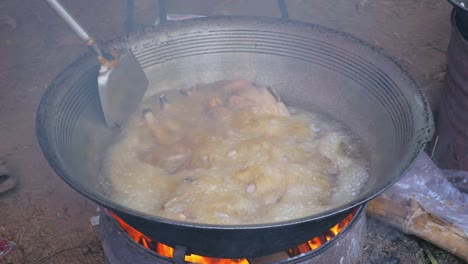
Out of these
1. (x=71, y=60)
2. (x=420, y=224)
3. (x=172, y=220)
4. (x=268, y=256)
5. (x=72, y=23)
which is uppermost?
(x=71, y=60)

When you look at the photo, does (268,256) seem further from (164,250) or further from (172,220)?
(172,220)

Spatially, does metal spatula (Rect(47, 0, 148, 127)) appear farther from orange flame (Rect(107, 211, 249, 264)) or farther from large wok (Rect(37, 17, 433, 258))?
orange flame (Rect(107, 211, 249, 264))

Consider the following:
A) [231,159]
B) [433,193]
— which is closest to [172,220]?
[231,159]

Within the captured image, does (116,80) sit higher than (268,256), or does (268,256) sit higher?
(116,80)

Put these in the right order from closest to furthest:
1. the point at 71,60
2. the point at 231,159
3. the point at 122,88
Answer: the point at 231,159 → the point at 122,88 → the point at 71,60

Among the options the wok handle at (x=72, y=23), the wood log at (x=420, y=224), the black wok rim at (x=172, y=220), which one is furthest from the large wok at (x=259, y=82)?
the wood log at (x=420, y=224)

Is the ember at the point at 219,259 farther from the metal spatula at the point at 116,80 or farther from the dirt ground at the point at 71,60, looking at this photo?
the dirt ground at the point at 71,60

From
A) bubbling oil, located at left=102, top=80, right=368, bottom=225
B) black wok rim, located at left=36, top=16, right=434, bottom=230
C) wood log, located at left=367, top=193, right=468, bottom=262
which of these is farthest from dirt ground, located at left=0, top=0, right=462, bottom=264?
black wok rim, located at left=36, top=16, right=434, bottom=230
